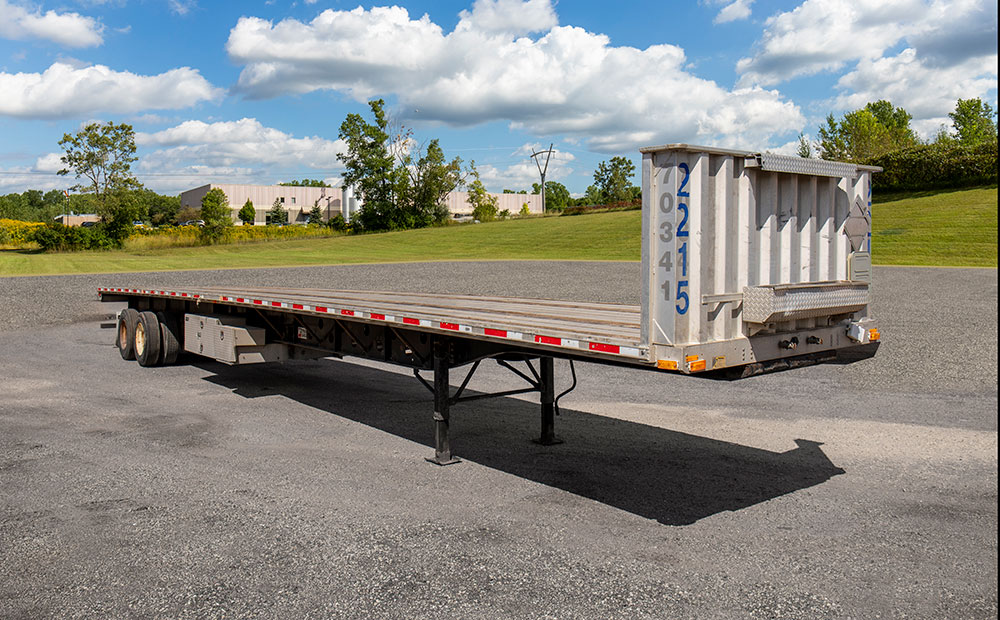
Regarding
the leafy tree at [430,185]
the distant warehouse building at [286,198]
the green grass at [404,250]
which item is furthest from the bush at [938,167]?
the distant warehouse building at [286,198]

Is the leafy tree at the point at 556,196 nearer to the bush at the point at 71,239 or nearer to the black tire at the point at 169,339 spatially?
the bush at the point at 71,239

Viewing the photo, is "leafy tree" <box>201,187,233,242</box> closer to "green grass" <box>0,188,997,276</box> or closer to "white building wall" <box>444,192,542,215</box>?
"green grass" <box>0,188,997,276</box>

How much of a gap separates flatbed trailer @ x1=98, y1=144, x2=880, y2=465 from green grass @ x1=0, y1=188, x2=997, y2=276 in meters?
25.4

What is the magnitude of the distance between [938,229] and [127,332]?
32.8 metres

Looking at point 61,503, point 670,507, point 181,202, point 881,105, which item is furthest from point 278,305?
point 181,202

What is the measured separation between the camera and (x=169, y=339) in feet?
40.5

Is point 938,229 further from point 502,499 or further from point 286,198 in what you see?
point 286,198

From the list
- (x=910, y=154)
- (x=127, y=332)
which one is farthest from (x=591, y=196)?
(x=127, y=332)

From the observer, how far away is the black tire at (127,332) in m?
12.9

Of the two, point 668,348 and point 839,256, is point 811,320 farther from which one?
point 668,348

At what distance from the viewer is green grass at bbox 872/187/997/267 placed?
2931 cm

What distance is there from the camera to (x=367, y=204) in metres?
69.3

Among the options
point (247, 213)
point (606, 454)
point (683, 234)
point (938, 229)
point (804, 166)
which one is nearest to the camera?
point (683, 234)

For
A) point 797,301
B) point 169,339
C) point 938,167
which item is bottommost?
point 169,339
